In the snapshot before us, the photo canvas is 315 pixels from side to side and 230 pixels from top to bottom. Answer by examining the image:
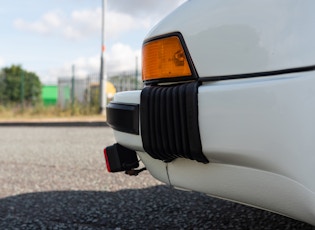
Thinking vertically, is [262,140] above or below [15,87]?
below

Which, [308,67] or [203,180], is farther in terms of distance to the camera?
[203,180]

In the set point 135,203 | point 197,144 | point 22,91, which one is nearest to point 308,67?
point 197,144

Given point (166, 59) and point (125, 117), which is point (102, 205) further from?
point (166, 59)

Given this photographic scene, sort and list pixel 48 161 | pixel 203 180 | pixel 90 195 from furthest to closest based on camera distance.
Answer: pixel 48 161
pixel 90 195
pixel 203 180

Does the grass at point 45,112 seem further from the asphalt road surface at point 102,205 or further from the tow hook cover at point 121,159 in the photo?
the tow hook cover at point 121,159

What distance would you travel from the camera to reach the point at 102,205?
2.73 m

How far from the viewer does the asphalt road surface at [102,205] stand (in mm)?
2312

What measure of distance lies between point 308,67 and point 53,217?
72.4 inches

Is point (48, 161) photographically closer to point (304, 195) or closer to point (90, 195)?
point (90, 195)

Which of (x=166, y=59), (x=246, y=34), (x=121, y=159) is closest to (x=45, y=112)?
(x=121, y=159)

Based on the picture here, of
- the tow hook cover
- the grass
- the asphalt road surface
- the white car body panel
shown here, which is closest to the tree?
the grass

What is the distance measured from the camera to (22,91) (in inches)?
740

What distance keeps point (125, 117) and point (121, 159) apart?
28 cm

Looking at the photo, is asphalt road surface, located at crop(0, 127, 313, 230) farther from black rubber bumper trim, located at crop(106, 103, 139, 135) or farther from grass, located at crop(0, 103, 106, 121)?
grass, located at crop(0, 103, 106, 121)
